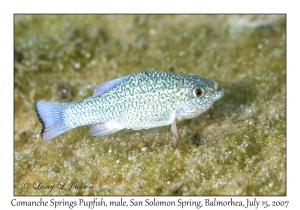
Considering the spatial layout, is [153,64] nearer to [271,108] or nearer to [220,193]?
[271,108]

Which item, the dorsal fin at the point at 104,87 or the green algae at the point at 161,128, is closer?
the green algae at the point at 161,128

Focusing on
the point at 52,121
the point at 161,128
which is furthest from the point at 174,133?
the point at 52,121

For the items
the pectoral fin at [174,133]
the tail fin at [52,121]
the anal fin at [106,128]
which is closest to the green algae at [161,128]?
the pectoral fin at [174,133]

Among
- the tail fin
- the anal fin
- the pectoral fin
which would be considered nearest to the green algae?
the pectoral fin

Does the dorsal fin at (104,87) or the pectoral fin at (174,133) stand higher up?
the dorsal fin at (104,87)

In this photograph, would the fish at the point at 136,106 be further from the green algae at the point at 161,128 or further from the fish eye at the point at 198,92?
the green algae at the point at 161,128

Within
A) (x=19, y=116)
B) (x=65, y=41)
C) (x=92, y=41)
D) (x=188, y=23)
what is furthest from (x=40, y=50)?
(x=188, y=23)

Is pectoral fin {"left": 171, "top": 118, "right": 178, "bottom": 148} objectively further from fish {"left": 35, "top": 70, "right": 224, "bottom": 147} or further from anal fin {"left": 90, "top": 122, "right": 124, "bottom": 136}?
anal fin {"left": 90, "top": 122, "right": 124, "bottom": 136}
